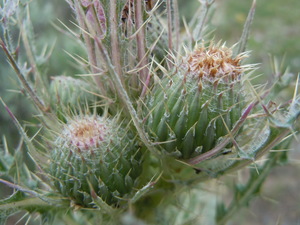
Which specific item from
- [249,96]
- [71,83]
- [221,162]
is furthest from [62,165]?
[249,96]

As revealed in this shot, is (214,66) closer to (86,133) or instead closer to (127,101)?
(127,101)

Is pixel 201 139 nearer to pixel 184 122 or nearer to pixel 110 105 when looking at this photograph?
pixel 184 122

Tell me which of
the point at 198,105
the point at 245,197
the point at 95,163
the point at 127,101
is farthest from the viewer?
the point at 245,197

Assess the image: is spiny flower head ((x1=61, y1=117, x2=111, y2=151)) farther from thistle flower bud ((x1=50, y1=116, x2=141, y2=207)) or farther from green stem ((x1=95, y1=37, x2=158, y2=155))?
green stem ((x1=95, y1=37, x2=158, y2=155))

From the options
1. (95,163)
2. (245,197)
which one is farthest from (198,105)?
(245,197)

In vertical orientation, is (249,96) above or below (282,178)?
above

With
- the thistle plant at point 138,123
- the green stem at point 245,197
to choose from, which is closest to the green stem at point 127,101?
the thistle plant at point 138,123

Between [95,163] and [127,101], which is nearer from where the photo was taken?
[127,101]

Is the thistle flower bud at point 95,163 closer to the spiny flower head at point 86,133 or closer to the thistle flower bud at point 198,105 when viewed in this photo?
the spiny flower head at point 86,133
